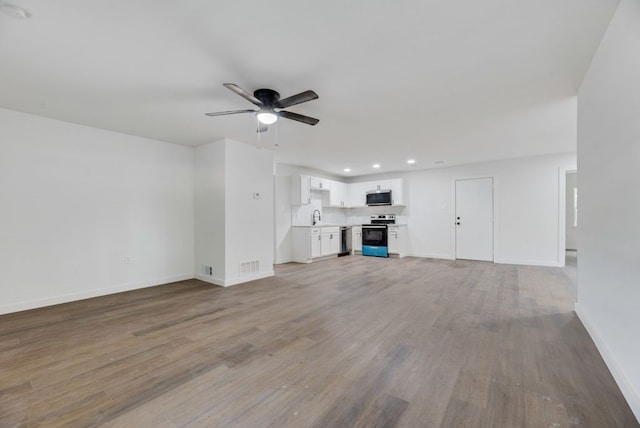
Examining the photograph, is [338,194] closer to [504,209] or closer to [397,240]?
[397,240]

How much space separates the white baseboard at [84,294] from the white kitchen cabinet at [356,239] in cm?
465

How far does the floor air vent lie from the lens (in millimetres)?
4762

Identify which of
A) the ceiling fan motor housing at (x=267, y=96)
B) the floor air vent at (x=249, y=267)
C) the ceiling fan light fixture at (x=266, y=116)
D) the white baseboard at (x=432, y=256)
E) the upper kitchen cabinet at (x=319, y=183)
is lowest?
the white baseboard at (x=432, y=256)

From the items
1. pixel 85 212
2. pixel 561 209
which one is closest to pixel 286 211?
pixel 85 212

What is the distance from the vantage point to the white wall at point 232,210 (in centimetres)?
458

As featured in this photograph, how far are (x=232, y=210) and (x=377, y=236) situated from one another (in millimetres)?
4402

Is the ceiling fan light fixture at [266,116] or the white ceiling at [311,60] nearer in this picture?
the white ceiling at [311,60]

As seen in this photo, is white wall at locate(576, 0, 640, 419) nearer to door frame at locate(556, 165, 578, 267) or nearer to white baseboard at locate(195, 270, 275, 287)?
door frame at locate(556, 165, 578, 267)

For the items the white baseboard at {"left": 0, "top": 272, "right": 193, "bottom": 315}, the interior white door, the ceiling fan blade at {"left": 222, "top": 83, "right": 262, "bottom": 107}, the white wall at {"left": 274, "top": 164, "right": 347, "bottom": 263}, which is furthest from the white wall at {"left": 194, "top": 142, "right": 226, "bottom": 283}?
the interior white door

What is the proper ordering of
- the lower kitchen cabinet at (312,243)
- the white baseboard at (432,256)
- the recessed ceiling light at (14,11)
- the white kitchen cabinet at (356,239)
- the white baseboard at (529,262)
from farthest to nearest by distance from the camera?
the white kitchen cabinet at (356,239)
the white baseboard at (432,256)
the lower kitchen cabinet at (312,243)
the white baseboard at (529,262)
the recessed ceiling light at (14,11)

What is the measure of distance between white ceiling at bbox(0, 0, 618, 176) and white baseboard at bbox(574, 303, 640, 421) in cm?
235

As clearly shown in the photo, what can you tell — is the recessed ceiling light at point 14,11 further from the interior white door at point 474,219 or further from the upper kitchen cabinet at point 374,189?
the interior white door at point 474,219

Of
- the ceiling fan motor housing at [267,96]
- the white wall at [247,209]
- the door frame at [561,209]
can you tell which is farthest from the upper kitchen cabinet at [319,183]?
the door frame at [561,209]

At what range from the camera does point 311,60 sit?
2.29 meters
